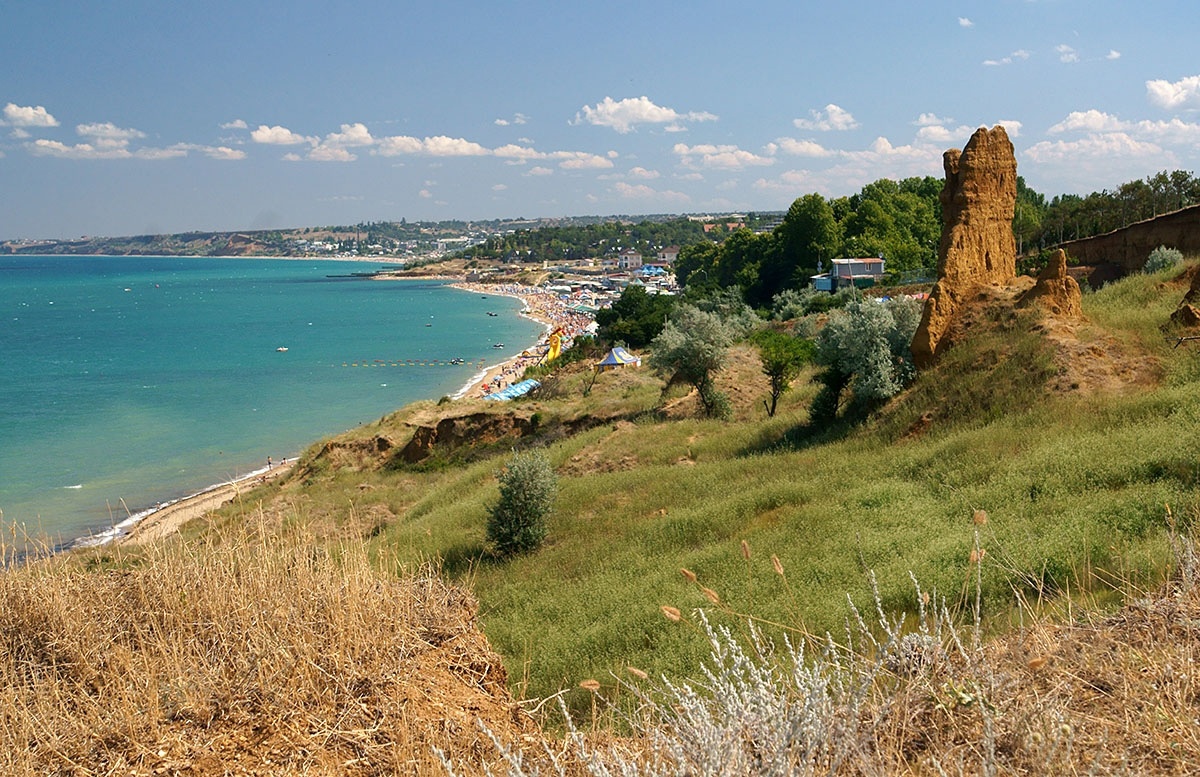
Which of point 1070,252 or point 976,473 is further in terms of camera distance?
point 1070,252

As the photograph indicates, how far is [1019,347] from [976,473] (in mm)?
5317

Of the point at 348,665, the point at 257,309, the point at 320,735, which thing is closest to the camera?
the point at 320,735

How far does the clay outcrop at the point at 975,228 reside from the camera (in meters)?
19.5

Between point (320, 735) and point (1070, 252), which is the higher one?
point (1070, 252)

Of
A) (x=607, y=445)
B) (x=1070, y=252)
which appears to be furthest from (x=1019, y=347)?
(x=1070, y=252)

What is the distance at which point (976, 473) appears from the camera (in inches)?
512

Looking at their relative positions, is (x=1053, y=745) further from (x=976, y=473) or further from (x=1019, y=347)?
(x=1019, y=347)

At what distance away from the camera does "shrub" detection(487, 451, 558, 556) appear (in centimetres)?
1636

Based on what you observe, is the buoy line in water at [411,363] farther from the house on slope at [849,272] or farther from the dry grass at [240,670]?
the dry grass at [240,670]

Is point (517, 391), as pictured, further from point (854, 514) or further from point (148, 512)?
point (854, 514)

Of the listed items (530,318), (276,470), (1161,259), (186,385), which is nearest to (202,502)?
(276,470)

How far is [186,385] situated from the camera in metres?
67.5

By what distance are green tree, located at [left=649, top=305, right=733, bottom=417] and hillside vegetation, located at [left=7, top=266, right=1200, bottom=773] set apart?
311 cm

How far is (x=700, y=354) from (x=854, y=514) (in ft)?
49.2
